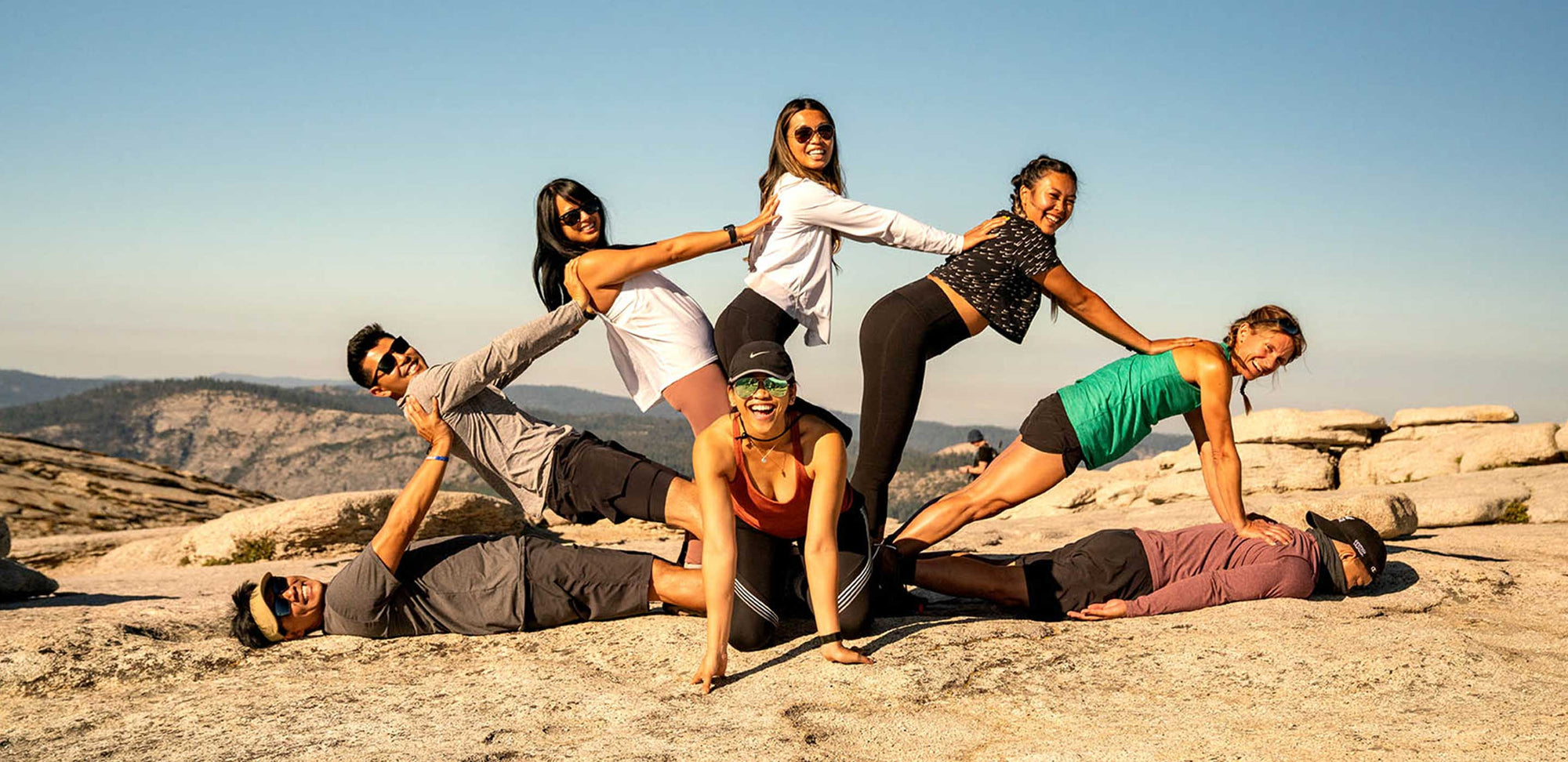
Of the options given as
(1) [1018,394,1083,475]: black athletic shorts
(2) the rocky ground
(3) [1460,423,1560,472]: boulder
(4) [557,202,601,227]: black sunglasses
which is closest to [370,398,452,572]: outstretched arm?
(2) the rocky ground

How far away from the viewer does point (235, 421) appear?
115m

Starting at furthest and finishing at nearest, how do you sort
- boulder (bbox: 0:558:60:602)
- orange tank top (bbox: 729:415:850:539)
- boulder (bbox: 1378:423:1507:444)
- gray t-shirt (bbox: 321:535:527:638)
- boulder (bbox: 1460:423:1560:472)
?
1. boulder (bbox: 1378:423:1507:444)
2. boulder (bbox: 1460:423:1560:472)
3. boulder (bbox: 0:558:60:602)
4. gray t-shirt (bbox: 321:535:527:638)
5. orange tank top (bbox: 729:415:850:539)

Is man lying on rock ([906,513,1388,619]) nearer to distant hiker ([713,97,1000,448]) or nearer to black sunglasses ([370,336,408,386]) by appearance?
distant hiker ([713,97,1000,448])

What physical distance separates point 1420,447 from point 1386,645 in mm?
10747

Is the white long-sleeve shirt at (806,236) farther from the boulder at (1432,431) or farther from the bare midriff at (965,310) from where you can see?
the boulder at (1432,431)

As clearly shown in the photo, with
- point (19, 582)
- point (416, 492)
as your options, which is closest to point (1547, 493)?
point (416, 492)

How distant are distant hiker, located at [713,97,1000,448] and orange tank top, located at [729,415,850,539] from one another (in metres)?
0.76

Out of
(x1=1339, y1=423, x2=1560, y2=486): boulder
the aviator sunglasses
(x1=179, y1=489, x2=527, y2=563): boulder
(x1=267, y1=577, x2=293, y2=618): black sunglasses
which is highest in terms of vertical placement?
the aviator sunglasses

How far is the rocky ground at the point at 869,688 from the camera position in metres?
3.73

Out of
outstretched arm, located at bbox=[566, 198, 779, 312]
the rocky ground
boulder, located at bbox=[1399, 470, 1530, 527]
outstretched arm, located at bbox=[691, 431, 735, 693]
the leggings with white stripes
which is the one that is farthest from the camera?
boulder, located at bbox=[1399, 470, 1530, 527]

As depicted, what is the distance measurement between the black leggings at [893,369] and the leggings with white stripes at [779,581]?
0.46 m

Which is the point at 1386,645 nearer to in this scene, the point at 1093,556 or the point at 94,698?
the point at 1093,556

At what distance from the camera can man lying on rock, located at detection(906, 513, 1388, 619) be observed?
5457 millimetres

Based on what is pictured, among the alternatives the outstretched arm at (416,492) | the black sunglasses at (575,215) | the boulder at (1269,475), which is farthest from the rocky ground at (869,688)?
the boulder at (1269,475)
